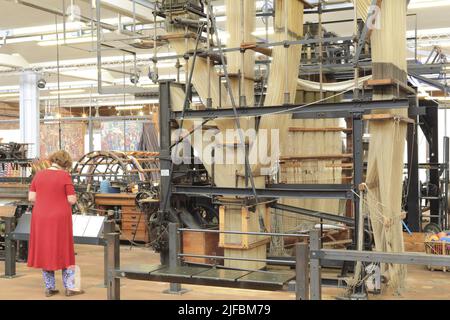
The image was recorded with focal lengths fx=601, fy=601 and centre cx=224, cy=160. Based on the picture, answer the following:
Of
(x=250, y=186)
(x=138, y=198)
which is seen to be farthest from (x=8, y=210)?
(x=250, y=186)

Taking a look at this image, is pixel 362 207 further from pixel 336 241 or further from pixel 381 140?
pixel 336 241

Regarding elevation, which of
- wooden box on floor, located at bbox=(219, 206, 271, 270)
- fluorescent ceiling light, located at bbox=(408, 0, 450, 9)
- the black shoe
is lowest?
the black shoe

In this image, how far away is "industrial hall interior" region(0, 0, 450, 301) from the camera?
640 cm

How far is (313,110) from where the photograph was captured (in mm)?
7027

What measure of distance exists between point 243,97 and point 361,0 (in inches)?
71.2

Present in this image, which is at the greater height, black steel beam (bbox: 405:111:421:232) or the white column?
the white column

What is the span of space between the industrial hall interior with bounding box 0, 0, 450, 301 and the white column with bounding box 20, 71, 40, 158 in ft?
24.4

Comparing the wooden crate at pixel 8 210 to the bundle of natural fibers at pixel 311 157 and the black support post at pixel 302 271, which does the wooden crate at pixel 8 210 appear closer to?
the bundle of natural fibers at pixel 311 157

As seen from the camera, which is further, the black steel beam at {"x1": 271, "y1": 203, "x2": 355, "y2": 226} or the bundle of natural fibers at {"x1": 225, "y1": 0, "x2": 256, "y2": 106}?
the black steel beam at {"x1": 271, "y1": 203, "x2": 355, "y2": 226}

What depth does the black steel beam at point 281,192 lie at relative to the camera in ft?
23.2

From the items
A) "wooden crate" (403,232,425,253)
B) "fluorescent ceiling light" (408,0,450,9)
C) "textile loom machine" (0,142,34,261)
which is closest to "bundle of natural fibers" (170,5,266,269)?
"wooden crate" (403,232,425,253)

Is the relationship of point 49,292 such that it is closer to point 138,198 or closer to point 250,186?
point 250,186

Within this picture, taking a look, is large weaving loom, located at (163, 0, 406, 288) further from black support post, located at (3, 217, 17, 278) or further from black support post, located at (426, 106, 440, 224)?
black support post, located at (3, 217, 17, 278)

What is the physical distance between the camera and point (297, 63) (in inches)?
305
